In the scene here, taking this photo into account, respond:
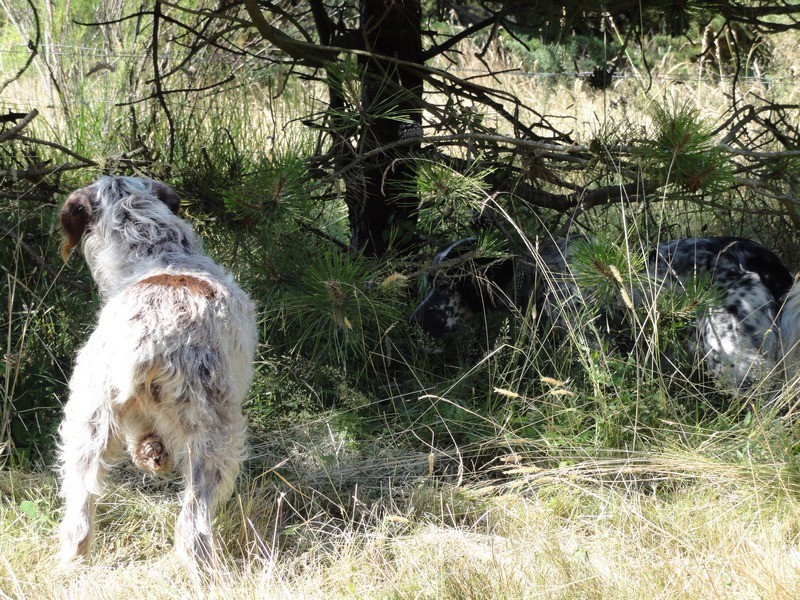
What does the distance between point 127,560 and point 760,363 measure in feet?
9.11

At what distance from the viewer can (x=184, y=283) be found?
9.74 feet

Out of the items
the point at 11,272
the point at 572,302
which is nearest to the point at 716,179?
the point at 572,302

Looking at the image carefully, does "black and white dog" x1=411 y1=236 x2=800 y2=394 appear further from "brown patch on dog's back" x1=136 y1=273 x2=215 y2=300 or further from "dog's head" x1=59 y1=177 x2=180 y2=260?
"dog's head" x1=59 y1=177 x2=180 y2=260

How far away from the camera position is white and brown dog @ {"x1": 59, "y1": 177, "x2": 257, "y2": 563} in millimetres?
2816

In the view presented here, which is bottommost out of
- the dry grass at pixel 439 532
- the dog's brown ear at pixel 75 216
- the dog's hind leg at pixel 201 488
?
the dry grass at pixel 439 532

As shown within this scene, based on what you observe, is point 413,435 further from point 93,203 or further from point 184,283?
point 93,203

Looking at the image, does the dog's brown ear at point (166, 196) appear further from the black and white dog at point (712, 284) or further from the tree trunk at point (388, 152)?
the black and white dog at point (712, 284)

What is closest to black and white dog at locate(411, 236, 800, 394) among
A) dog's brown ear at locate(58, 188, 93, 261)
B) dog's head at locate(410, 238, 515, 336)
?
dog's head at locate(410, 238, 515, 336)

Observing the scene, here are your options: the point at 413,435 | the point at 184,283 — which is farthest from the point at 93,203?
the point at 413,435

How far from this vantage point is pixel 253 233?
3768mm

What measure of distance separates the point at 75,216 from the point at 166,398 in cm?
107

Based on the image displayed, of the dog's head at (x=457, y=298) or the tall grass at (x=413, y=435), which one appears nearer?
the tall grass at (x=413, y=435)

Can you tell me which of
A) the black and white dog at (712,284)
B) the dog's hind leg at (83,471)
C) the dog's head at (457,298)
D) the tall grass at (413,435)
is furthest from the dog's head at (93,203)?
the dog's head at (457,298)

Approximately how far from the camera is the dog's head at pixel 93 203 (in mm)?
3502
